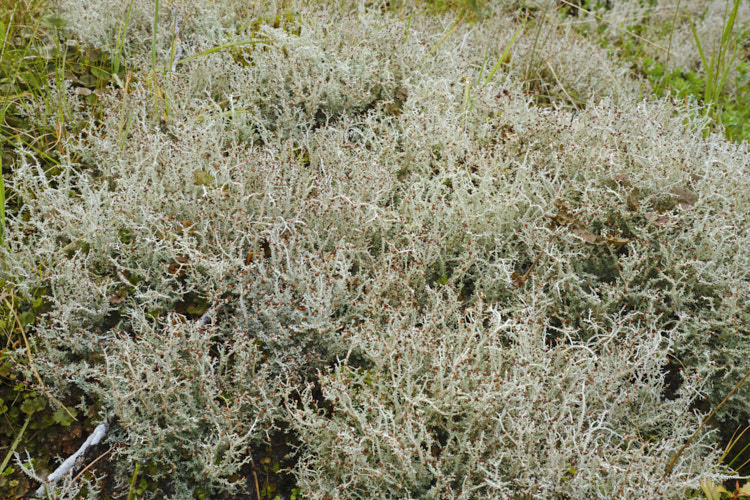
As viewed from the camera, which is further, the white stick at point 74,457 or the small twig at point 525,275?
the small twig at point 525,275

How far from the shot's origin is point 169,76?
336cm

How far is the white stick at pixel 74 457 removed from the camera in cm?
190

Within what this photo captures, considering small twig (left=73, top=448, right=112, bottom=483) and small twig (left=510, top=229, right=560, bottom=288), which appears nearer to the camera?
small twig (left=73, top=448, right=112, bottom=483)

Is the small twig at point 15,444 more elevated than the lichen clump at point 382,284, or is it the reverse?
the lichen clump at point 382,284

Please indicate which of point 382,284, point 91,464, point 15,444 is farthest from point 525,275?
point 15,444

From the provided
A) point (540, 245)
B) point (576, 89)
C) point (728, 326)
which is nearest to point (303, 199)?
point (540, 245)

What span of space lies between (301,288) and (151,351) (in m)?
0.68

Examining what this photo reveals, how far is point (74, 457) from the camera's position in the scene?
1.97m

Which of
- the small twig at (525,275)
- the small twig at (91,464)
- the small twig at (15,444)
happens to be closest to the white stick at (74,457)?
the small twig at (91,464)

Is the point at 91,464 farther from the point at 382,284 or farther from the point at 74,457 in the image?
the point at 382,284

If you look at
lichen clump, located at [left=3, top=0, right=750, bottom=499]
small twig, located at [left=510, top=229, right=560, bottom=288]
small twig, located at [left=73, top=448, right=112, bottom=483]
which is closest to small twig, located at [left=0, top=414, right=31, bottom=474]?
lichen clump, located at [left=3, top=0, right=750, bottom=499]

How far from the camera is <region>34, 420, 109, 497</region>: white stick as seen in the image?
190cm

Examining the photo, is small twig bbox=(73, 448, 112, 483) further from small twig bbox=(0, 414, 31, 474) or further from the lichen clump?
small twig bbox=(0, 414, 31, 474)

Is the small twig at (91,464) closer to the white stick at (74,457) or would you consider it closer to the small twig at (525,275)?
the white stick at (74,457)
